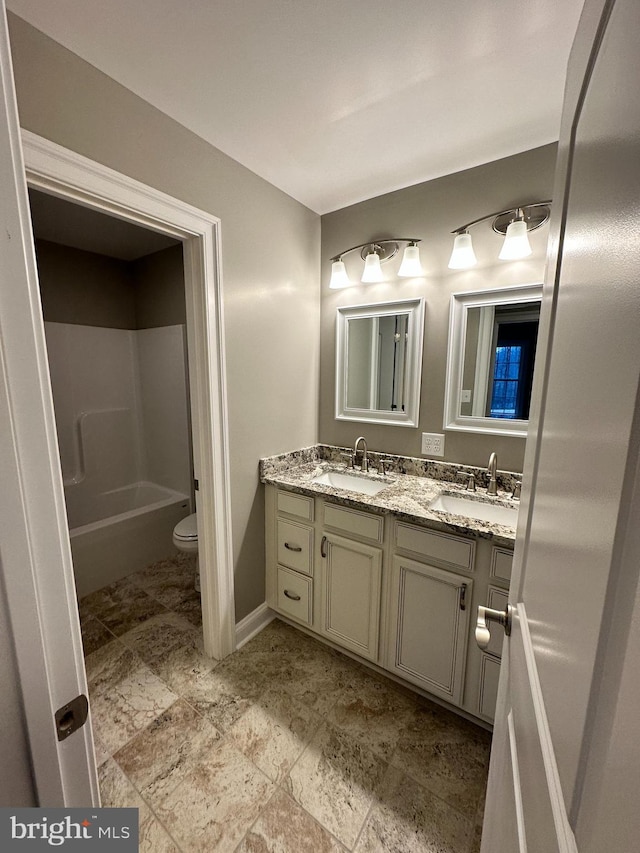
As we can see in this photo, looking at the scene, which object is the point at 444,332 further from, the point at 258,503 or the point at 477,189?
the point at 258,503

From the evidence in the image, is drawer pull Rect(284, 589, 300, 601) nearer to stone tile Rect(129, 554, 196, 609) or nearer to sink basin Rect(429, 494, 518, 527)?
stone tile Rect(129, 554, 196, 609)

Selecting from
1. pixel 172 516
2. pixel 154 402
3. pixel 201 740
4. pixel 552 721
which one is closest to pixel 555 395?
pixel 552 721

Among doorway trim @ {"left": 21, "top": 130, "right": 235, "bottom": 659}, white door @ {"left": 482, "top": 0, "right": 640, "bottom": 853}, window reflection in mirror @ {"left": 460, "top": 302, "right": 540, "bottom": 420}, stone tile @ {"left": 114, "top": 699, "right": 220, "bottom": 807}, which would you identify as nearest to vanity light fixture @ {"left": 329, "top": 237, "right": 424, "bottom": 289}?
window reflection in mirror @ {"left": 460, "top": 302, "right": 540, "bottom": 420}

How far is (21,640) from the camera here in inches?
18.3

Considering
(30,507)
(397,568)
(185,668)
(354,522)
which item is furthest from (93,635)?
(30,507)

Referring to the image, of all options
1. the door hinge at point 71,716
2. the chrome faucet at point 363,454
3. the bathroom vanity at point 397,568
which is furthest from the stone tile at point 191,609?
the door hinge at point 71,716

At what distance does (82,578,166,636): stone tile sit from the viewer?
2002 mm

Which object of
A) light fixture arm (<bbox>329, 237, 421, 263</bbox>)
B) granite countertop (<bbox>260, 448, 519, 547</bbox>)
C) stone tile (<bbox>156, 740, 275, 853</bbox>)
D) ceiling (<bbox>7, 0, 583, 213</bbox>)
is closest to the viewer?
ceiling (<bbox>7, 0, 583, 213</bbox>)

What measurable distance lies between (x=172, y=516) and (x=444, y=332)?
95.8 inches

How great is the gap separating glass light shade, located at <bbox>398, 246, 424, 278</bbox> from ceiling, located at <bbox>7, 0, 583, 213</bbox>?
1.26 feet

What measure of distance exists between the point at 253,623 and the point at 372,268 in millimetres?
2113

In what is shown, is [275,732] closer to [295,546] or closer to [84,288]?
[295,546]

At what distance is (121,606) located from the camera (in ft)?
7.03

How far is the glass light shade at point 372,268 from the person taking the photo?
1.91 m
